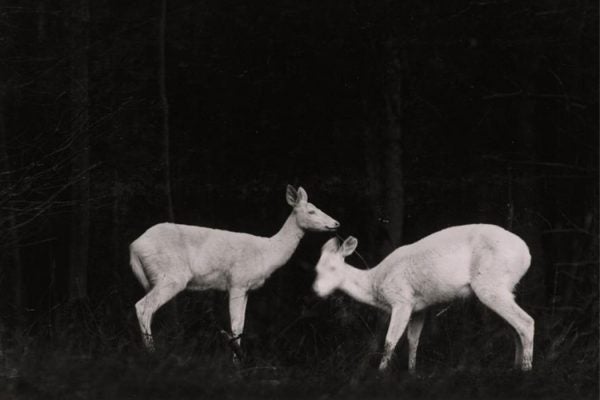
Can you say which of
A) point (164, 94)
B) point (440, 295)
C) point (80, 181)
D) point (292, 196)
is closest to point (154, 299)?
point (292, 196)

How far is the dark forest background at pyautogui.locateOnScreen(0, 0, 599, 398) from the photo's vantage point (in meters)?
15.4

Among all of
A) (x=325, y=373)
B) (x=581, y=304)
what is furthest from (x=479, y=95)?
(x=325, y=373)

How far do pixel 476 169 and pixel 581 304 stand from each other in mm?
3365

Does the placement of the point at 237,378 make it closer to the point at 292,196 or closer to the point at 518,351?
the point at 518,351

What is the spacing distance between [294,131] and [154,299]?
152 inches

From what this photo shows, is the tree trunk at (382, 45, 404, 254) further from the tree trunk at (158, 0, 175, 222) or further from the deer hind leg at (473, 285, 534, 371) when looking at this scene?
the deer hind leg at (473, 285, 534, 371)

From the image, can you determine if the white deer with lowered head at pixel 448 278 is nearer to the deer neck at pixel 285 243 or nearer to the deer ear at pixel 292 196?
the deer neck at pixel 285 243

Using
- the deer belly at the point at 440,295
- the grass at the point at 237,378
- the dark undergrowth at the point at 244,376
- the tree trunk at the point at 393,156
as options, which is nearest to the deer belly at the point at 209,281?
the deer belly at the point at 440,295

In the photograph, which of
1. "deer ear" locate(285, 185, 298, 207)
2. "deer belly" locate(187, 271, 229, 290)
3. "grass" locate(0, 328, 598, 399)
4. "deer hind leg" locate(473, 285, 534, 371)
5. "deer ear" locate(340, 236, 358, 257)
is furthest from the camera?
"deer ear" locate(285, 185, 298, 207)

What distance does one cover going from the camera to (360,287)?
13.5 m

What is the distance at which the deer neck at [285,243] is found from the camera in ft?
46.9

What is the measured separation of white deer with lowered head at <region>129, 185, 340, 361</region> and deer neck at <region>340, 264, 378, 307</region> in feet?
2.43

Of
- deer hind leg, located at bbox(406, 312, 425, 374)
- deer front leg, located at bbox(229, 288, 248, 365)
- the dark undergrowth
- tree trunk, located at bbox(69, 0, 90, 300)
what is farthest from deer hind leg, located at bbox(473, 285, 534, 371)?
tree trunk, located at bbox(69, 0, 90, 300)

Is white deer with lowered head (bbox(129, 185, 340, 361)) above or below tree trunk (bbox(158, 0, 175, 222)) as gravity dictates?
below
